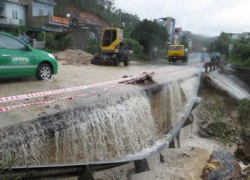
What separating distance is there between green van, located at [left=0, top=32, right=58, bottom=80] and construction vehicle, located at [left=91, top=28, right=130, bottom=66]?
11.3 m

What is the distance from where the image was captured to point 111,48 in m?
22.0

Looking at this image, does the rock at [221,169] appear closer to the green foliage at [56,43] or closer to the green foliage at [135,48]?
the green foliage at [56,43]

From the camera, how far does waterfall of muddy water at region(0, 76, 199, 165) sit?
17.8 feet

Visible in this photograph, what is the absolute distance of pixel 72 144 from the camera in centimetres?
634

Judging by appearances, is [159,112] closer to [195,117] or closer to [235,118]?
[195,117]

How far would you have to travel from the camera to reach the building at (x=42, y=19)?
36938 mm

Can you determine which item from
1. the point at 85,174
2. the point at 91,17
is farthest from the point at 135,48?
the point at 85,174

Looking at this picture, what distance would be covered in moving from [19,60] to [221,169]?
21.2ft

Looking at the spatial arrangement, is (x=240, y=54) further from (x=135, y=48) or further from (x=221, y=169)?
(x=221, y=169)

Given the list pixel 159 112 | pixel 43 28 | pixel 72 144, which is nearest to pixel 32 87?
pixel 72 144

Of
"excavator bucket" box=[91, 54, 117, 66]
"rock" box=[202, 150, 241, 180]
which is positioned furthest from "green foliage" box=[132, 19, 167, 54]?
"rock" box=[202, 150, 241, 180]

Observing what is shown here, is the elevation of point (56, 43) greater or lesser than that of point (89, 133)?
greater

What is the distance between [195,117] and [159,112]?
141 inches

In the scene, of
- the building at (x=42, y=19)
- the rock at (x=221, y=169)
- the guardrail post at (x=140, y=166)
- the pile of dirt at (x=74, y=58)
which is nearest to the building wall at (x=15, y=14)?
the building at (x=42, y=19)
